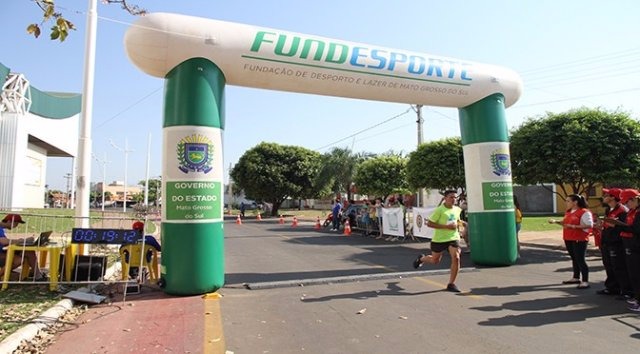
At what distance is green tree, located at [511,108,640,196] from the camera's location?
13.4 meters

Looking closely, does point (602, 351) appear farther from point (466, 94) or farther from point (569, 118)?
point (569, 118)

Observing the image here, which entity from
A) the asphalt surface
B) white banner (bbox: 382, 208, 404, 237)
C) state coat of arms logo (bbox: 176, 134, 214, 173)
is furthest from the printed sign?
white banner (bbox: 382, 208, 404, 237)

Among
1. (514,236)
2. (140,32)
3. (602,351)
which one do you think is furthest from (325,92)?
(602,351)

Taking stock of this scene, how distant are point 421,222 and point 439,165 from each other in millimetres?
8608

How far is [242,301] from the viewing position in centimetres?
696

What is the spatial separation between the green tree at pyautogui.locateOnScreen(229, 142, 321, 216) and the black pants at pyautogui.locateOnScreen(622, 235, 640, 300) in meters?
38.1

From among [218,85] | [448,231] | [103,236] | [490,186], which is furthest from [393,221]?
[103,236]

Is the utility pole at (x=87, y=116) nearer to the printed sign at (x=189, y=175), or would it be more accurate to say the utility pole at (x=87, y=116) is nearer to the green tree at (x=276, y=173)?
the printed sign at (x=189, y=175)

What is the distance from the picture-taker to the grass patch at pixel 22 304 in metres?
5.37

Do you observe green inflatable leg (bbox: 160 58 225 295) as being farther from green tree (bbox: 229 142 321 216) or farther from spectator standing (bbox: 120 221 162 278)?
green tree (bbox: 229 142 321 216)

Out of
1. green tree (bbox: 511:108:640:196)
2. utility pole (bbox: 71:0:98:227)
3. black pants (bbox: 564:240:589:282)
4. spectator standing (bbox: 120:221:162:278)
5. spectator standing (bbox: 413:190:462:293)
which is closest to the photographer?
spectator standing (bbox: 413:190:462:293)

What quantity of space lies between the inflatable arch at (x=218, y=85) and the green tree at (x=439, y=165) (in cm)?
1491

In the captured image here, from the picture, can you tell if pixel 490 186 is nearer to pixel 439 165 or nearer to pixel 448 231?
pixel 448 231

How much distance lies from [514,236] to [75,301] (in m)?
8.58
